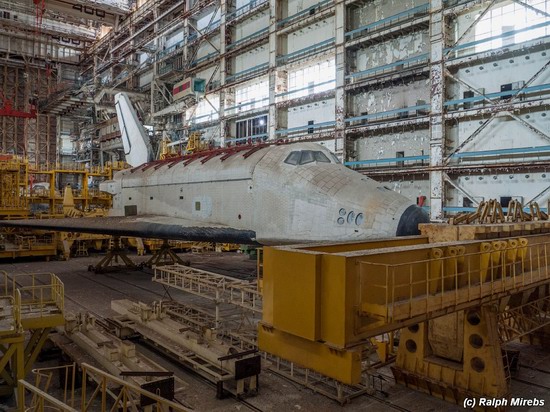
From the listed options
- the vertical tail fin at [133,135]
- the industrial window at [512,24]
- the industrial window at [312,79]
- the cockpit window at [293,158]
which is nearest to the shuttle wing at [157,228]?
the cockpit window at [293,158]

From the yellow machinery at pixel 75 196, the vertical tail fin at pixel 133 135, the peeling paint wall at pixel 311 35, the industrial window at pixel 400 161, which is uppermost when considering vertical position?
the peeling paint wall at pixel 311 35

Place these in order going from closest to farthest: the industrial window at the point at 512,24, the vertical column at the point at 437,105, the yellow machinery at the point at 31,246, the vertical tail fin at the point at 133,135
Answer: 1. the industrial window at the point at 512,24
2. the vertical column at the point at 437,105
3. the vertical tail fin at the point at 133,135
4. the yellow machinery at the point at 31,246

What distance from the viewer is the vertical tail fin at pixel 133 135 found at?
1797 cm

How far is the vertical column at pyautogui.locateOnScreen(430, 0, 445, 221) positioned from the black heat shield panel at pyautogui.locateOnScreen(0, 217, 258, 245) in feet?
29.8

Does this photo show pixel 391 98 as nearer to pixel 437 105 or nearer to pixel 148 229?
pixel 437 105

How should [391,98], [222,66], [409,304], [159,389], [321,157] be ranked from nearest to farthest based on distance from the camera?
1. [409,304]
2. [159,389]
3. [321,157]
4. [391,98]
5. [222,66]

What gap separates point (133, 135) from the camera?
1858 centimetres

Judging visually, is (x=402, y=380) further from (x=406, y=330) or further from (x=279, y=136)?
(x=279, y=136)

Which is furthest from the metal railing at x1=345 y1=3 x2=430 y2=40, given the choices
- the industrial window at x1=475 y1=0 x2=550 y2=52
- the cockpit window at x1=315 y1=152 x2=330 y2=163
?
the cockpit window at x1=315 y1=152 x2=330 y2=163

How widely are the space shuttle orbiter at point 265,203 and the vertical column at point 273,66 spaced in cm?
1032

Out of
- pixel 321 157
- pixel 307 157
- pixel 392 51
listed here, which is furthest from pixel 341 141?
pixel 307 157

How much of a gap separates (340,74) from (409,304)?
17332 millimetres

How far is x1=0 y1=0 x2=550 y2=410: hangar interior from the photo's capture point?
3.83 m

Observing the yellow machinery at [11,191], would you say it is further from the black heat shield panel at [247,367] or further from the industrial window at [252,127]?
the black heat shield panel at [247,367]
